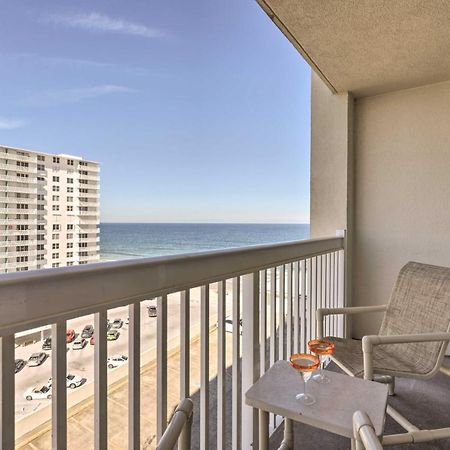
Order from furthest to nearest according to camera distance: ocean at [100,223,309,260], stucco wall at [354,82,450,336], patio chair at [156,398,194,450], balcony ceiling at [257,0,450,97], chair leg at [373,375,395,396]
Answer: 1. ocean at [100,223,309,260]
2. stucco wall at [354,82,450,336]
3. chair leg at [373,375,395,396]
4. balcony ceiling at [257,0,450,97]
5. patio chair at [156,398,194,450]

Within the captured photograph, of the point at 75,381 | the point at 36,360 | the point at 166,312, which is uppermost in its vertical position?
the point at 166,312

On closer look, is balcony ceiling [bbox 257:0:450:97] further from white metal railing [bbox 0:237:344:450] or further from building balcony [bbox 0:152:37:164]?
building balcony [bbox 0:152:37:164]

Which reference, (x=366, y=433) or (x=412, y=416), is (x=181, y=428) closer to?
(x=366, y=433)

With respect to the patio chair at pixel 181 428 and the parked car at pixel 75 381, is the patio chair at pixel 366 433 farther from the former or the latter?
the parked car at pixel 75 381

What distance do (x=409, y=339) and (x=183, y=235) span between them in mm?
24365

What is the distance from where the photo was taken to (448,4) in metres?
1.93

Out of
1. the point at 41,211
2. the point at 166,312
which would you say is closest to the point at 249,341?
the point at 166,312

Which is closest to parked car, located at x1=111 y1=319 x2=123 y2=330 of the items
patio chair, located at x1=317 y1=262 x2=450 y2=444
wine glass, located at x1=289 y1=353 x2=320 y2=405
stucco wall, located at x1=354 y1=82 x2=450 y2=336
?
wine glass, located at x1=289 y1=353 x2=320 y2=405

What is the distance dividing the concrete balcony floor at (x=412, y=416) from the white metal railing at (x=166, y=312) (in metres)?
0.41

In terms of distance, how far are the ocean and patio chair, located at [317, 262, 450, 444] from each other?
22.0m

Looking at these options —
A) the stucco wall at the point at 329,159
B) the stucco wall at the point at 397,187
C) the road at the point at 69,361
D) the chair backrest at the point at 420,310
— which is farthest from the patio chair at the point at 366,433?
the stucco wall at the point at 397,187

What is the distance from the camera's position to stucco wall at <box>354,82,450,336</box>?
3107mm

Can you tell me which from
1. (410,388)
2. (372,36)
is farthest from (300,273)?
(372,36)

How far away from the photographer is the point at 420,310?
2.13m
